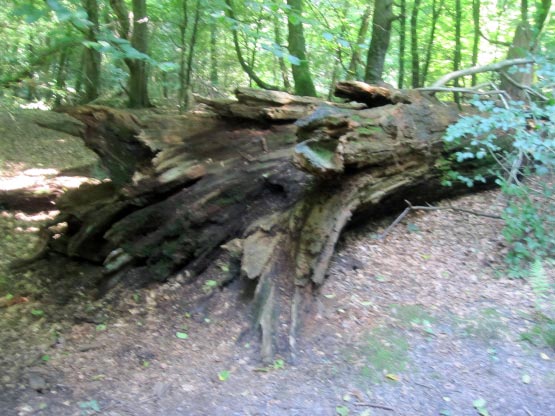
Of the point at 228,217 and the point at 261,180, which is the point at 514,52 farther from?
the point at 228,217

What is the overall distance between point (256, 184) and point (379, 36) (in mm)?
4377

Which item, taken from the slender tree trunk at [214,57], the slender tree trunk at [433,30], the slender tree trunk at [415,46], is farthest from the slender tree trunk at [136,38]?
the slender tree trunk at [433,30]

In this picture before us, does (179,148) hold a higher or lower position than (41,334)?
higher

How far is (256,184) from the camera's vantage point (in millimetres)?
5668

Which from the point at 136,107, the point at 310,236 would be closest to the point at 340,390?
the point at 310,236

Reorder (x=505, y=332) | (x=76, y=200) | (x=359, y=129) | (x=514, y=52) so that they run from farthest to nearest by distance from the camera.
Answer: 1. (x=514, y=52)
2. (x=76, y=200)
3. (x=359, y=129)
4. (x=505, y=332)

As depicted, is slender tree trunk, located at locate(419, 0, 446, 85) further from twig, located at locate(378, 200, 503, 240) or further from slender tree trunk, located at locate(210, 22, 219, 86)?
twig, located at locate(378, 200, 503, 240)

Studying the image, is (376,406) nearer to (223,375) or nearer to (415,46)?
(223,375)

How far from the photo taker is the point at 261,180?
5.67 meters

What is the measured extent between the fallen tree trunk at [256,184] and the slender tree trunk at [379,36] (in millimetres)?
2240

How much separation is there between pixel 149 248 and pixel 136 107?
7.75m

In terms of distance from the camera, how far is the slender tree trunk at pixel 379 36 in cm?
839

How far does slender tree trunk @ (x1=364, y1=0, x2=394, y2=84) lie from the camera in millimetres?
8391

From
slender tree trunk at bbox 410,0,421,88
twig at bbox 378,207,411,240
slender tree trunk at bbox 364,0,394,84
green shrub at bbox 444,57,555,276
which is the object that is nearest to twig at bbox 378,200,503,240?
twig at bbox 378,207,411,240
